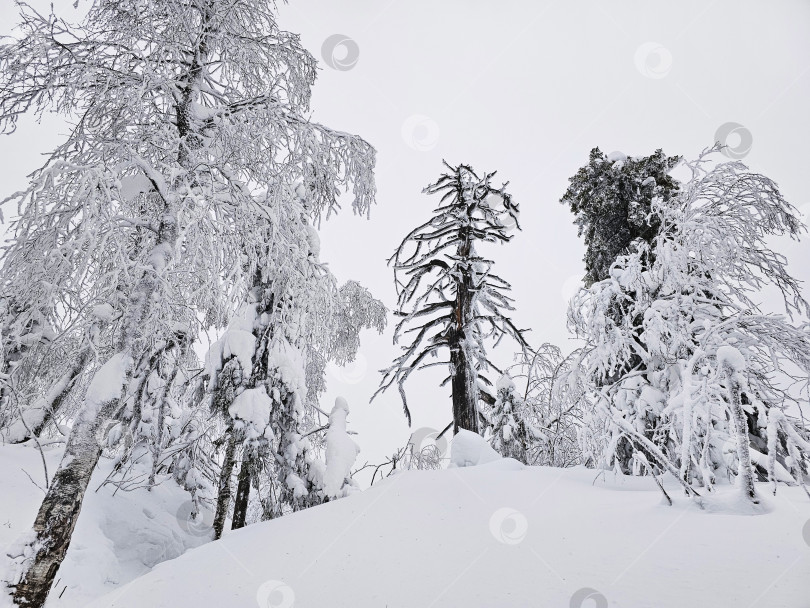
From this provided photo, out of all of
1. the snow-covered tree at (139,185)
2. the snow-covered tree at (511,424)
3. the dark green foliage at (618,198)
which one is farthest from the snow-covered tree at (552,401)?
the snow-covered tree at (139,185)

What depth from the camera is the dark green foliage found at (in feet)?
28.6

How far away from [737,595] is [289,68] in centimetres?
678

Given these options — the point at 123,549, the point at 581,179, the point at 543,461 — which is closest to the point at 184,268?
the point at 123,549

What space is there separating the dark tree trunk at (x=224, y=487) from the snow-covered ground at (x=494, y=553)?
4.85 feet

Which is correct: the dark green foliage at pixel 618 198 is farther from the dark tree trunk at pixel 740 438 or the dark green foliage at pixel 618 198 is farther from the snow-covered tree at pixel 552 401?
the dark tree trunk at pixel 740 438

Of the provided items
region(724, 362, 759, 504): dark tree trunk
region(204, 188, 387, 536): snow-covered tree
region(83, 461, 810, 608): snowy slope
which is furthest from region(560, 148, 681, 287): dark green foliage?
region(204, 188, 387, 536): snow-covered tree

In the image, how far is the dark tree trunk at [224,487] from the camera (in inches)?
243

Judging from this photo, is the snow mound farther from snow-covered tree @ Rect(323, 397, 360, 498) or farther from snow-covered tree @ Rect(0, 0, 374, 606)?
snow-covered tree @ Rect(0, 0, 374, 606)

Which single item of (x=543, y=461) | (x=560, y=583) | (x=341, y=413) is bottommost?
(x=543, y=461)

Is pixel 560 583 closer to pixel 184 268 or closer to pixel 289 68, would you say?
pixel 184 268

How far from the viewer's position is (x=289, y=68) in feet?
18.5

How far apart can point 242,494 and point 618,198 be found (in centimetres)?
943

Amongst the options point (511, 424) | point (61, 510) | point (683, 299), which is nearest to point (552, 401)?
point (511, 424)

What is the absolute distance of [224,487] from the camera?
639cm
